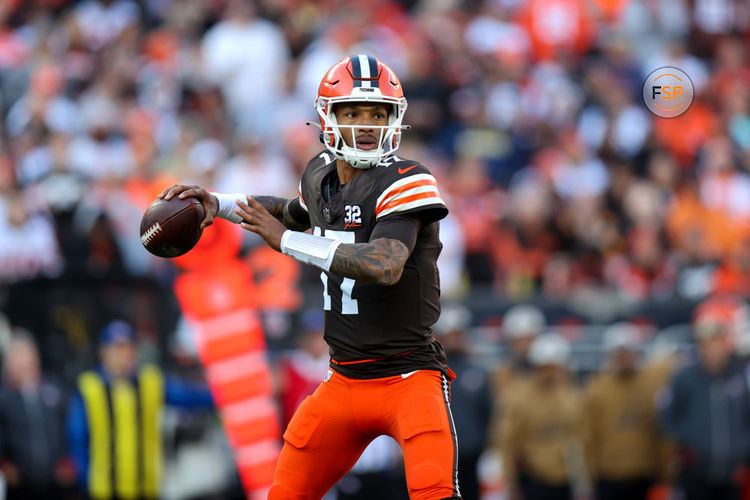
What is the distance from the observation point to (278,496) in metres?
4.92

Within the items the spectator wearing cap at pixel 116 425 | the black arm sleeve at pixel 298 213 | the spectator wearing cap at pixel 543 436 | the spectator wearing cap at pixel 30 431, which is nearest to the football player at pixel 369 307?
the black arm sleeve at pixel 298 213

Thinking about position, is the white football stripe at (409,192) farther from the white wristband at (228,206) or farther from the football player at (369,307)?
the white wristband at (228,206)

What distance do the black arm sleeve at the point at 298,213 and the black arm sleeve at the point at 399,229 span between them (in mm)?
750

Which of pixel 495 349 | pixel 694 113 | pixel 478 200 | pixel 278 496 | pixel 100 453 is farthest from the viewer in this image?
pixel 694 113

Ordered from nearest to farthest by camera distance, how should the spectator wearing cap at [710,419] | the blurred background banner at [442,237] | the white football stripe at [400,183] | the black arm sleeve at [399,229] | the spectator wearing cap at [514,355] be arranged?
1. the black arm sleeve at [399,229]
2. the white football stripe at [400,183]
3. the blurred background banner at [442,237]
4. the spectator wearing cap at [710,419]
5. the spectator wearing cap at [514,355]

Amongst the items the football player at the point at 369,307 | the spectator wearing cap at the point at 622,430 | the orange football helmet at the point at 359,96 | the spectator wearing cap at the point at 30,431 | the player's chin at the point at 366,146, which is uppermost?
the orange football helmet at the point at 359,96

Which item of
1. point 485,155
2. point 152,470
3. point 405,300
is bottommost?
point 152,470

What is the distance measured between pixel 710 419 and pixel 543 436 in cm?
129

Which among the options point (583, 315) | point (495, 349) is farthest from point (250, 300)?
point (583, 315)

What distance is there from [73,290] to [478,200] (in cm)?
395

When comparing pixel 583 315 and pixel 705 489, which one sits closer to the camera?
pixel 705 489

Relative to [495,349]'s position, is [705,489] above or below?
below

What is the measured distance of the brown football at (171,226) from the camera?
475 cm

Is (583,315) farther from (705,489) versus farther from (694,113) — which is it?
(694,113)
